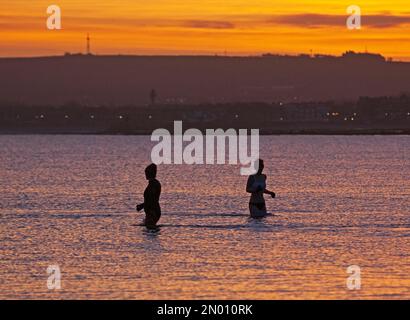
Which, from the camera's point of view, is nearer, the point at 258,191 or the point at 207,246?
the point at 207,246

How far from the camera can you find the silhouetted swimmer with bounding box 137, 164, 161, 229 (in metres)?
30.2

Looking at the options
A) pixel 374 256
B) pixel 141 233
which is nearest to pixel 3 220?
pixel 141 233

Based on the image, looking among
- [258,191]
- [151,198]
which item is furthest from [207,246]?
[258,191]

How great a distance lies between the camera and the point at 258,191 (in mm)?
→ 32250

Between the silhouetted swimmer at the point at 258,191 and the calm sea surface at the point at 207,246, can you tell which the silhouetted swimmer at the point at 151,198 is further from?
the silhouetted swimmer at the point at 258,191

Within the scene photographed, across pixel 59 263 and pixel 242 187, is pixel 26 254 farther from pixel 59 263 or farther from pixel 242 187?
pixel 242 187

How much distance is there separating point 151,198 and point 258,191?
9.71 ft

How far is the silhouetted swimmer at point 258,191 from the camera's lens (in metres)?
31.8

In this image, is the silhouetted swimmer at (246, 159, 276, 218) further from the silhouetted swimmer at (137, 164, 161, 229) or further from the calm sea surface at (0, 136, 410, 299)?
the silhouetted swimmer at (137, 164, 161, 229)

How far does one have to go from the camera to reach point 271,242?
29.5 m

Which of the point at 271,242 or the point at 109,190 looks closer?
the point at 271,242

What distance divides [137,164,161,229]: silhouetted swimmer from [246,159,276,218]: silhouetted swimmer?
226 centimetres

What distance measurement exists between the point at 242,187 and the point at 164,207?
14.6 meters

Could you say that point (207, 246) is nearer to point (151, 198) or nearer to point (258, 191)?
point (151, 198)
